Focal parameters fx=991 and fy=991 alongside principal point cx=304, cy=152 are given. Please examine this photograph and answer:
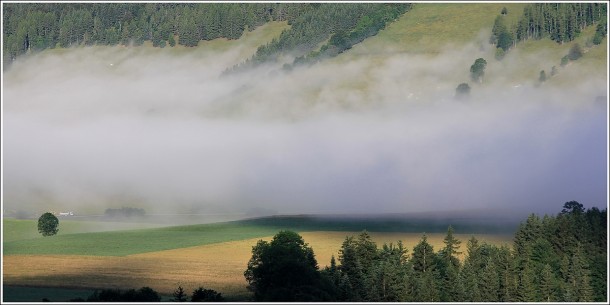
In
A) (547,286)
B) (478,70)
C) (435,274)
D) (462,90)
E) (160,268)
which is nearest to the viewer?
(547,286)

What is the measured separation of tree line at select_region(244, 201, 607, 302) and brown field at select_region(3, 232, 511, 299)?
10.6 feet

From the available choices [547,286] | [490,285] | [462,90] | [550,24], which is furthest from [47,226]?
[550,24]

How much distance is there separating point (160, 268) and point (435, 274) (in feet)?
67.5

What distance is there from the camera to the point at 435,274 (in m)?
65.5

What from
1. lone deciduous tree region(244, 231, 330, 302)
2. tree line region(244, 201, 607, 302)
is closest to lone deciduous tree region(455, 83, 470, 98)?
tree line region(244, 201, 607, 302)

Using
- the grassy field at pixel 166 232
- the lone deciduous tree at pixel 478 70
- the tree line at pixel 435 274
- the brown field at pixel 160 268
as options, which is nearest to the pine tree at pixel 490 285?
the tree line at pixel 435 274

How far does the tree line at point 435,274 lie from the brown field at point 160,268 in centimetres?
323

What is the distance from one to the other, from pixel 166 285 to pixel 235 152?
314ft

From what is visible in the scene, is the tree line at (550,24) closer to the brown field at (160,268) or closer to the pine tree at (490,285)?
the brown field at (160,268)

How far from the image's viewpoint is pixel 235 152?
159 metres

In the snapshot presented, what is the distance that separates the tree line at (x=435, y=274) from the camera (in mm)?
58688

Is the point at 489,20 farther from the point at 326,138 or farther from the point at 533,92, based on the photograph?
the point at 326,138

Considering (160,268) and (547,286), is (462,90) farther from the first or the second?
(547,286)

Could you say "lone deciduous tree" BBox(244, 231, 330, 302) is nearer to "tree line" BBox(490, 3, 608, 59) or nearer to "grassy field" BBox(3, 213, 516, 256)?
"grassy field" BBox(3, 213, 516, 256)
